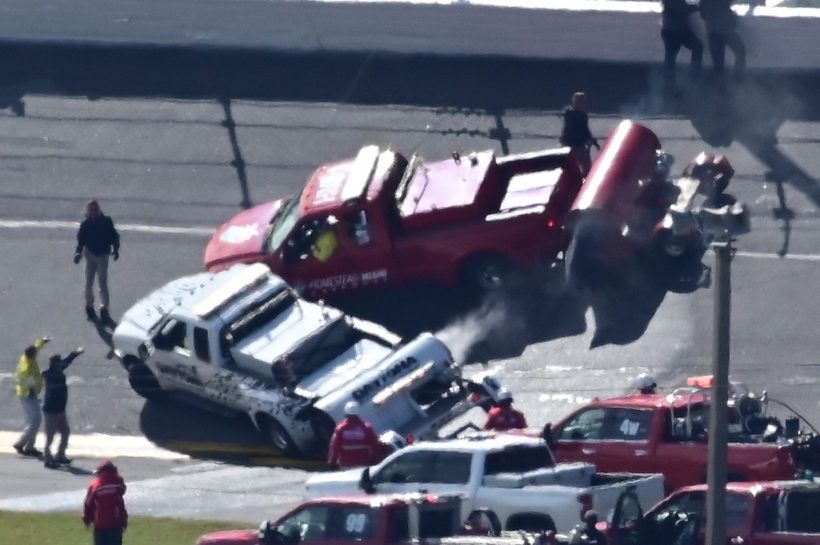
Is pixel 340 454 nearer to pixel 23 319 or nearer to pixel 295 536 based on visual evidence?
pixel 295 536

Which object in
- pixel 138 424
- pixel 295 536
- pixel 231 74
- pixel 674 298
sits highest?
pixel 231 74

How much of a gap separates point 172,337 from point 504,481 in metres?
6.56

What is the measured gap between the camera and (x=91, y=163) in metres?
30.8

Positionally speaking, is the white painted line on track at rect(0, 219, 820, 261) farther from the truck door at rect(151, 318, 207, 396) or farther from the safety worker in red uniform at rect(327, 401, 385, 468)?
the safety worker in red uniform at rect(327, 401, 385, 468)

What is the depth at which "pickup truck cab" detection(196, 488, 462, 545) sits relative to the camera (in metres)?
16.6

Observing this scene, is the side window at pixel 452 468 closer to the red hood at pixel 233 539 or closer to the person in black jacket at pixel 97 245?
the red hood at pixel 233 539

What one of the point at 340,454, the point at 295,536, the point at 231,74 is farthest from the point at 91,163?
the point at 295,536

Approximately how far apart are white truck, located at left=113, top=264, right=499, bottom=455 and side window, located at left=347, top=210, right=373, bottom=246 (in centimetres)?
163

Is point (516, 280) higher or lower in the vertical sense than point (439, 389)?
higher

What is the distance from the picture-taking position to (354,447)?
20.9m

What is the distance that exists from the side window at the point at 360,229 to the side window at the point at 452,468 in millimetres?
7124

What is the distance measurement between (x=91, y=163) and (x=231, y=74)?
10.2 feet

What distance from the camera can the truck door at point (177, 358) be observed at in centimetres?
2383

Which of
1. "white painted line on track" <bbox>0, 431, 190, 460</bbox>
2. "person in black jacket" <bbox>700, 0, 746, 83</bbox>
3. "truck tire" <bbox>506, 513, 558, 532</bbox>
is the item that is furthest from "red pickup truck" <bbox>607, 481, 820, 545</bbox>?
"person in black jacket" <bbox>700, 0, 746, 83</bbox>
